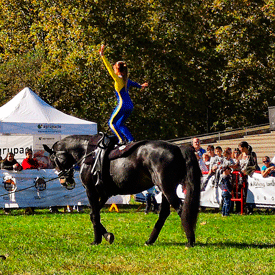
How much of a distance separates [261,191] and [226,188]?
3.04ft

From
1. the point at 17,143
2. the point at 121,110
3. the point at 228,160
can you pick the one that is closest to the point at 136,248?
the point at 121,110

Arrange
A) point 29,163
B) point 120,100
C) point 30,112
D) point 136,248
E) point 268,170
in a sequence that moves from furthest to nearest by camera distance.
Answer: point 30,112 < point 29,163 < point 268,170 < point 120,100 < point 136,248

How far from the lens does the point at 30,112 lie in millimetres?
22797

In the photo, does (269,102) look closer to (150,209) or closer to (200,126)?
(200,126)

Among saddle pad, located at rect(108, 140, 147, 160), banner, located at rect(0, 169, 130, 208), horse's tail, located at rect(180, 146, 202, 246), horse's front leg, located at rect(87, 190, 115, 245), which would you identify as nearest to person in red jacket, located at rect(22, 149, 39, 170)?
banner, located at rect(0, 169, 130, 208)

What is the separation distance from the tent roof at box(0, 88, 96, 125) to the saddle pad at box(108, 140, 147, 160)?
38.0 ft

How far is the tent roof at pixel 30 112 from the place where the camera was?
22.3 m

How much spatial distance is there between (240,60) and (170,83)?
4317 mm

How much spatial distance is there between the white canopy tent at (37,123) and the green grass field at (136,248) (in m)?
6.74

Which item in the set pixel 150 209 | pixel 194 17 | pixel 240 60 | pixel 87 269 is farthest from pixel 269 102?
pixel 87 269

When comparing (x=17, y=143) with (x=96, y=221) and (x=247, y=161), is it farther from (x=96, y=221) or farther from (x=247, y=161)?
(x=96, y=221)

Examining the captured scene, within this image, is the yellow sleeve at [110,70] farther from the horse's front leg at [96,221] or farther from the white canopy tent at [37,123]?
the white canopy tent at [37,123]

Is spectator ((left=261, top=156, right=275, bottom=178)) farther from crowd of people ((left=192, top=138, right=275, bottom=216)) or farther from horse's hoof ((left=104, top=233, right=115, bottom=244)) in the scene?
horse's hoof ((left=104, top=233, right=115, bottom=244))

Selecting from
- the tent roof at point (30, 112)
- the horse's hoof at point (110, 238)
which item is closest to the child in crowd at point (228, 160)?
the tent roof at point (30, 112)
